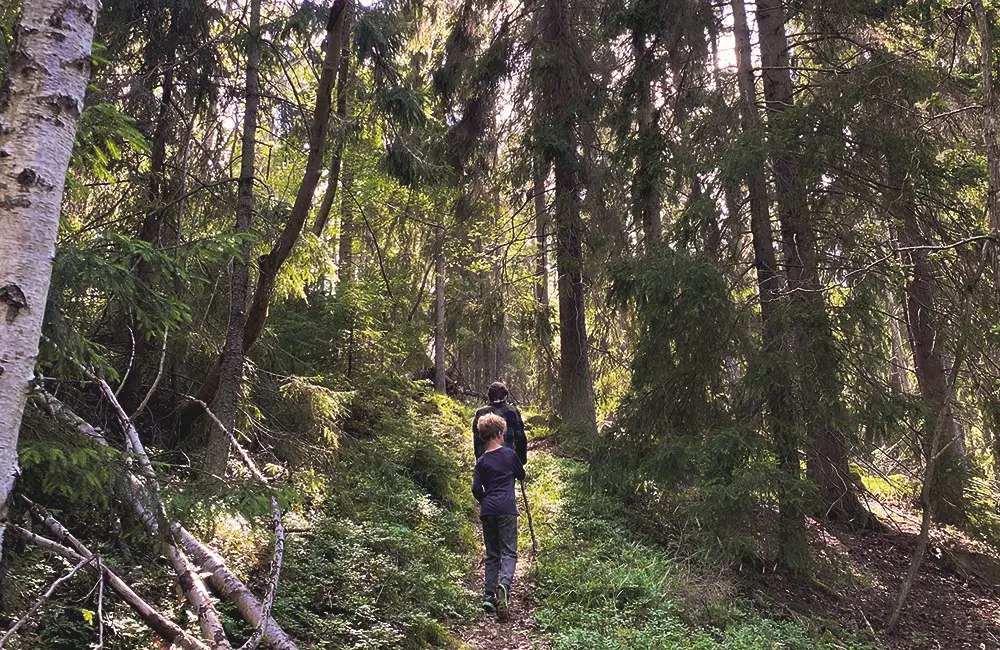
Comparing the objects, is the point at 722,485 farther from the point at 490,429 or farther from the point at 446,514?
the point at 446,514

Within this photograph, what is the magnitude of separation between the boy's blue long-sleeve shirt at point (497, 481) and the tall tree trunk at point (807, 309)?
10.9 ft

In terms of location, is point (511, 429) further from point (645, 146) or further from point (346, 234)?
point (346, 234)

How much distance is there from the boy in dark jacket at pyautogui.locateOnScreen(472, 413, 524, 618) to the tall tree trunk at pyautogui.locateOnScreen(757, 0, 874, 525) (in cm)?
336

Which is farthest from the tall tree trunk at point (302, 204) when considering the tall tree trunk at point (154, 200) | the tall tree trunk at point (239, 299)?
the tall tree trunk at point (154, 200)

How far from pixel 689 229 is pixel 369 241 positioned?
8.46 metres

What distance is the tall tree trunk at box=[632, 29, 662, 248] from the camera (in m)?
8.83

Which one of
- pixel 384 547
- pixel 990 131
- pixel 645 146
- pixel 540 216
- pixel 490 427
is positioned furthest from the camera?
pixel 540 216

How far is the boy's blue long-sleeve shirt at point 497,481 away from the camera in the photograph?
19.3ft

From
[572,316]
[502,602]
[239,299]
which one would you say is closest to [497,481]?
[502,602]

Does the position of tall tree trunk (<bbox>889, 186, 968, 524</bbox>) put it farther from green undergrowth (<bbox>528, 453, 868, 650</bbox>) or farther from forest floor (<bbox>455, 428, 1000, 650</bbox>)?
green undergrowth (<bbox>528, 453, 868, 650</bbox>)

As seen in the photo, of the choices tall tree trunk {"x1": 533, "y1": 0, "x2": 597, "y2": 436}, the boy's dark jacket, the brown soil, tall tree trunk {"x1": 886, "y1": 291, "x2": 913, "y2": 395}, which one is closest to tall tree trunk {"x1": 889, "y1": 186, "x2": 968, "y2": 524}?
tall tree trunk {"x1": 886, "y1": 291, "x2": 913, "y2": 395}

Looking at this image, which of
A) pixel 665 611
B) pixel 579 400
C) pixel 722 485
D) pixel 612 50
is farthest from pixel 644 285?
pixel 612 50

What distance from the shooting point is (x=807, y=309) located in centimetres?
713

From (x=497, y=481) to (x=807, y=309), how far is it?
417 centimetres
